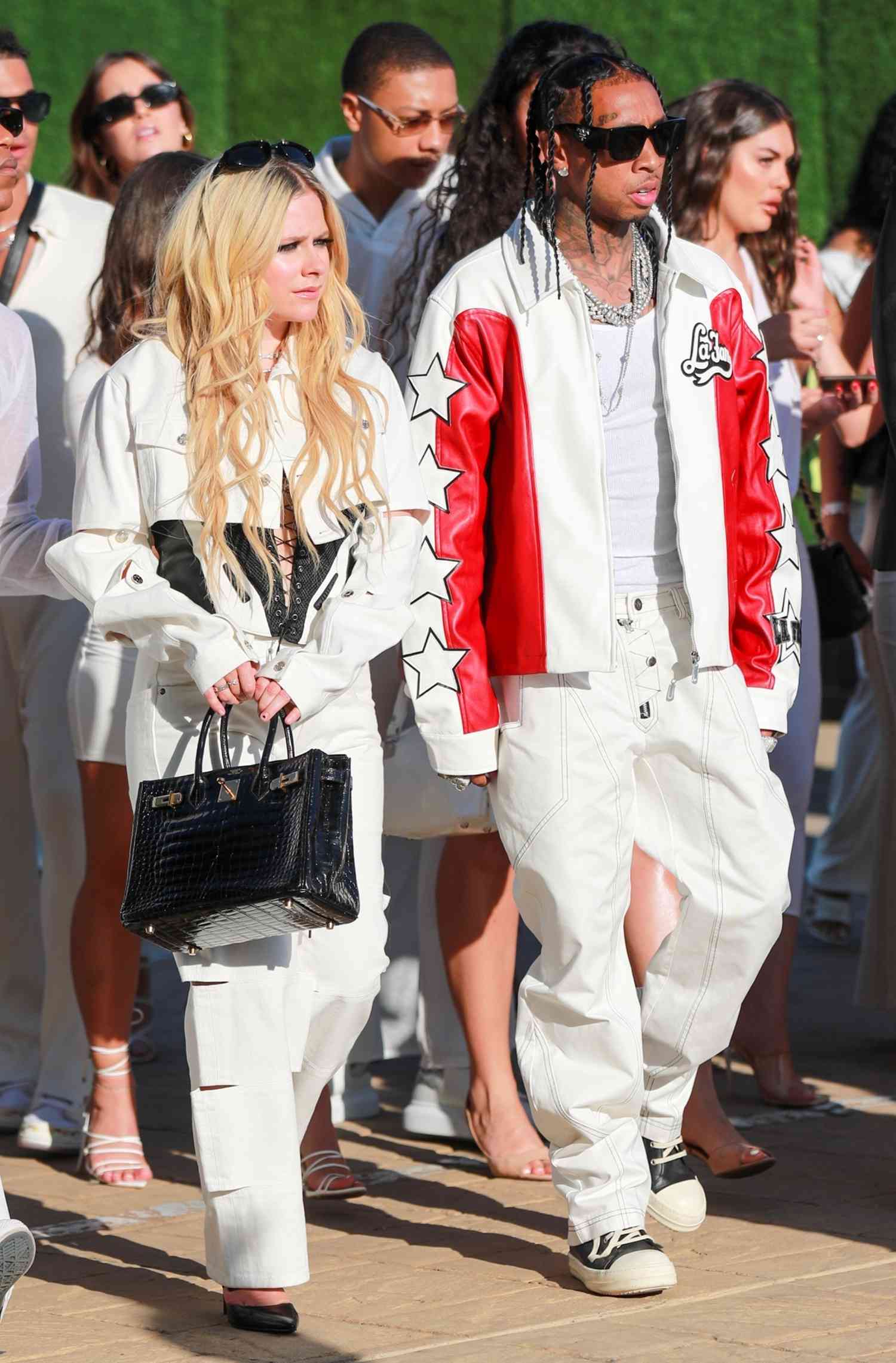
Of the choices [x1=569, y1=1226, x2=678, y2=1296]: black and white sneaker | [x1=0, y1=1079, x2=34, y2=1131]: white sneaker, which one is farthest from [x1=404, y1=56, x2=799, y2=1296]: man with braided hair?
[x1=0, y1=1079, x2=34, y2=1131]: white sneaker

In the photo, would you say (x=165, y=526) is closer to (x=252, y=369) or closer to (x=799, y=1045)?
(x=252, y=369)

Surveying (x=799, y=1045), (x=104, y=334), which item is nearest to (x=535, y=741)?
(x=104, y=334)

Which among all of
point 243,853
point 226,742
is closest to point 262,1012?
point 243,853

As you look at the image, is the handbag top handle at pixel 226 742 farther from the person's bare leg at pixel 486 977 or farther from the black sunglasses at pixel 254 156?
the person's bare leg at pixel 486 977

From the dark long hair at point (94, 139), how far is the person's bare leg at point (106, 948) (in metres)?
1.85

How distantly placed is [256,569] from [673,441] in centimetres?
81

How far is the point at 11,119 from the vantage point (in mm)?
4691

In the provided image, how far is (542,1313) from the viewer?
3.94 m

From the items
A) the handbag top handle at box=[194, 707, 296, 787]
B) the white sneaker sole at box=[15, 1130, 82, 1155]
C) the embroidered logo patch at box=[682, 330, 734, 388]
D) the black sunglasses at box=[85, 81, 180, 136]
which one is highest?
the black sunglasses at box=[85, 81, 180, 136]

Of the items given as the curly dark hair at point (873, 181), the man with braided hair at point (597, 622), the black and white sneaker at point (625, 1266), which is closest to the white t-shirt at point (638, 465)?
the man with braided hair at point (597, 622)

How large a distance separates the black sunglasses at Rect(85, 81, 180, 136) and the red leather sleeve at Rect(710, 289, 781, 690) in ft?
7.24

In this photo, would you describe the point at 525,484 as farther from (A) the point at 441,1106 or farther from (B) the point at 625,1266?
(A) the point at 441,1106

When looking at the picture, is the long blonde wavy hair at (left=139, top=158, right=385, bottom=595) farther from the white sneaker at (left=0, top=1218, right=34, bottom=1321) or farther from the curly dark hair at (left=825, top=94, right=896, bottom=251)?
the curly dark hair at (left=825, top=94, right=896, bottom=251)

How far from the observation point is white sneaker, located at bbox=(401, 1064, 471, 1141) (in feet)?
17.3
